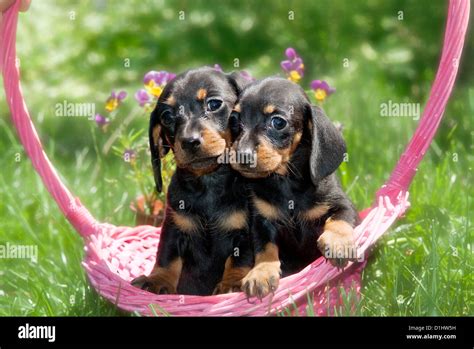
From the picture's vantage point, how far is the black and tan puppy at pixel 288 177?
10.6 feet

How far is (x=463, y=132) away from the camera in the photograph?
605 centimetres

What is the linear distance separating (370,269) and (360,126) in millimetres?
2399

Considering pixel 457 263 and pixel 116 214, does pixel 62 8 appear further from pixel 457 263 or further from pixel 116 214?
pixel 457 263

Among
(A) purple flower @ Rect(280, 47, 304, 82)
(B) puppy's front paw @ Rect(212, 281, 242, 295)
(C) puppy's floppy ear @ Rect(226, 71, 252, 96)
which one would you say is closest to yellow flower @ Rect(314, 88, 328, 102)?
(A) purple flower @ Rect(280, 47, 304, 82)

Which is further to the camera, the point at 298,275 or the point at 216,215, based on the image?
the point at 216,215

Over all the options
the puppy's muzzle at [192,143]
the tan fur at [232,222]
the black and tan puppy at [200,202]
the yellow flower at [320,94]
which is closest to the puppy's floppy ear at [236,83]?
the black and tan puppy at [200,202]

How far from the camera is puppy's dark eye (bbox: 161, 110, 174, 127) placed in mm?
3513

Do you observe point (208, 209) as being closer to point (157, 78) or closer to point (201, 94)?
point (201, 94)

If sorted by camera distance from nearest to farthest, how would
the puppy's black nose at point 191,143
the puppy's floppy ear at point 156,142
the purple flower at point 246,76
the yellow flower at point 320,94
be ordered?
1. the puppy's black nose at point 191,143
2. the puppy's floppy ear at point 156,142
3. the purple flower at point 246,76
4. the yellow flower at point 320,94

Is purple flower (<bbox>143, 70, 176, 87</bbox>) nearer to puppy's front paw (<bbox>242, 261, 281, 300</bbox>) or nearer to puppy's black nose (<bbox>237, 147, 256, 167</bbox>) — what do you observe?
puppy's black nose (<bbox>237, 147, 256, 167</bbox>)

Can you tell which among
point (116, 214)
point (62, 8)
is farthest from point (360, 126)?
point (62, 8)

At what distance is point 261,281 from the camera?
3.10m

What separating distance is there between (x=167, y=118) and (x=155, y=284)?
742mm

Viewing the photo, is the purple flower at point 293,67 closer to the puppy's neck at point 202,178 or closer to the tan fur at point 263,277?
the puppy's neck at point 202,178
